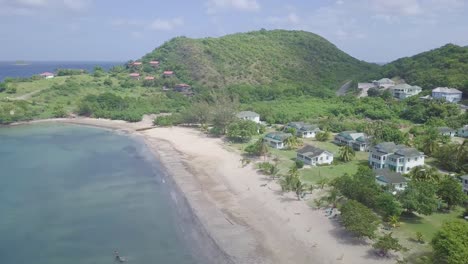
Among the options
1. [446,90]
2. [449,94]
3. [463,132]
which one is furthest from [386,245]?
[446,90]

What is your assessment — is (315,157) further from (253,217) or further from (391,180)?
(253,217)

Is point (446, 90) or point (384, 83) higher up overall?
point (384, 83)

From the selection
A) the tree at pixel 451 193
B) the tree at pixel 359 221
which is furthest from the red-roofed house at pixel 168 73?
the tree at pixel 359 221

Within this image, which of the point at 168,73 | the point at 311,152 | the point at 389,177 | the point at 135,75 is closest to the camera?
the point at 389,177

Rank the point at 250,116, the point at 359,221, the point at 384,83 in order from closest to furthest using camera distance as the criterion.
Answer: the point at 359,221
the point at 250,116
the point at 384,83

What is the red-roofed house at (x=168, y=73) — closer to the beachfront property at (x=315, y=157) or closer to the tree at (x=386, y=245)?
the beachfront property at (x=315, y=157)

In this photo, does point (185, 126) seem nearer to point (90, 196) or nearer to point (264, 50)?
point (90, 196)
